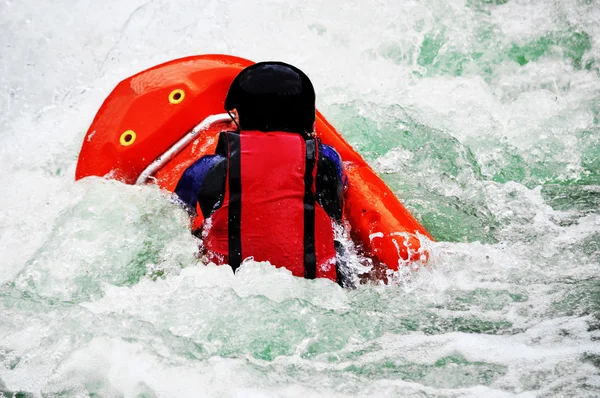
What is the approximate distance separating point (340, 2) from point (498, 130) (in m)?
1.68

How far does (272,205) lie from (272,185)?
0.07 meters

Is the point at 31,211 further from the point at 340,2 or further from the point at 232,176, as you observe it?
the point at 340,2

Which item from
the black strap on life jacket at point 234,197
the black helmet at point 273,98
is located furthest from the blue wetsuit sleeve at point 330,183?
the black strap on life jacket at point 234,197

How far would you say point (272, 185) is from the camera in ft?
9.20

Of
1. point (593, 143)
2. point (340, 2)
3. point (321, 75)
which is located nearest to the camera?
point (593, 143)

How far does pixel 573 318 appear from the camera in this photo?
2.95m

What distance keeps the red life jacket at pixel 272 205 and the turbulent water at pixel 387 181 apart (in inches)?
3.9

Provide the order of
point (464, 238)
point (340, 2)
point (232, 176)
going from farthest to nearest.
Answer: point (340, 2) < point (464, 238) < point (232, 176)

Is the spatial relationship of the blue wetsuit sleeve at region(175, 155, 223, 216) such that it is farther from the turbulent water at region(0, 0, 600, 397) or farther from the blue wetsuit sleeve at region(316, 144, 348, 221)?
the blue wetsuit sleeve at region(316, 144, 348, 221)

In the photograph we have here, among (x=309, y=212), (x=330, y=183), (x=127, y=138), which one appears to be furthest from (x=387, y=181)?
(x=127, y=138)

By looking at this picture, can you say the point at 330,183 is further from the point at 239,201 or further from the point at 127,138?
the point at 127,138

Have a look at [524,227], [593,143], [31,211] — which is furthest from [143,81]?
[593,143]

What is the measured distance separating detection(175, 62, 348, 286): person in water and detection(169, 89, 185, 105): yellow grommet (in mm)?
849

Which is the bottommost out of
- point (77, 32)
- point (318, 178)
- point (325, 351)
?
point (325, 351)
